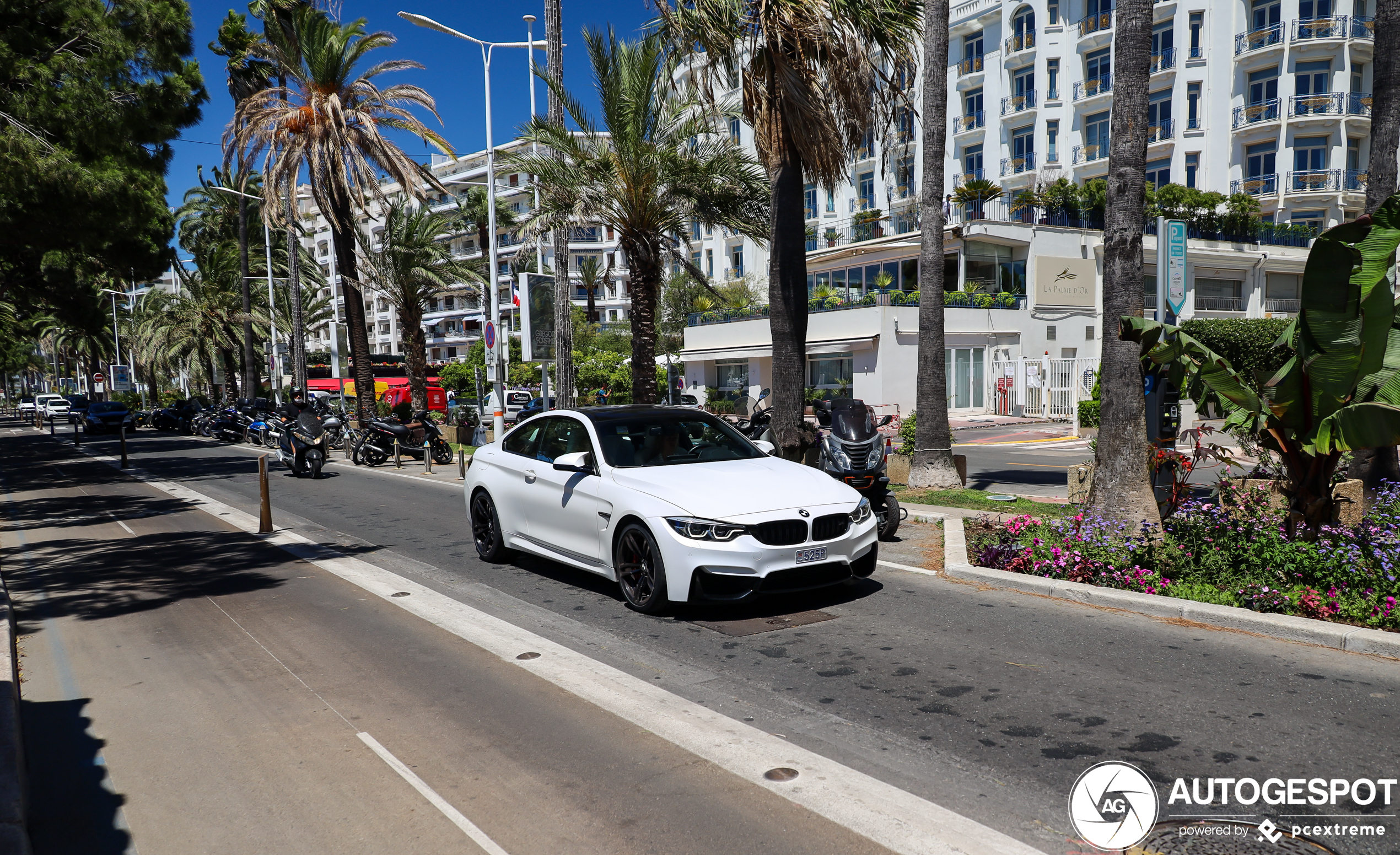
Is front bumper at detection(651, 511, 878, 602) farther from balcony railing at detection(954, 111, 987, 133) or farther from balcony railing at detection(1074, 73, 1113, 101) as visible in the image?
balcony railing at detection(954, 111, 987, 133)

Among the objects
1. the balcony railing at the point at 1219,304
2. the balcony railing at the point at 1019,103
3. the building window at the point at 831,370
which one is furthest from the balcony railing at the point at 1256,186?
the building window at the point at 831,370

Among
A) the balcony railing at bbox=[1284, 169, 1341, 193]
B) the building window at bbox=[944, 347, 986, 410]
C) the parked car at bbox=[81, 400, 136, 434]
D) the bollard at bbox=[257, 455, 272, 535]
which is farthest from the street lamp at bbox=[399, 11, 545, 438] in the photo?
the balcony railing at bbox=[1284, 169, 1341, 193]

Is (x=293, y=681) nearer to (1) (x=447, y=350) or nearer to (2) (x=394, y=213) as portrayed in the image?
(2) (x=394, y=213)

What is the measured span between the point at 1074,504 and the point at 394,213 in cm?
2659

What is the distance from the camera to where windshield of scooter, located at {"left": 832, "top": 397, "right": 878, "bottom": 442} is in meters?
9.83

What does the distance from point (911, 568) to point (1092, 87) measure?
45039 millimetres

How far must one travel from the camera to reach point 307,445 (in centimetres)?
1962

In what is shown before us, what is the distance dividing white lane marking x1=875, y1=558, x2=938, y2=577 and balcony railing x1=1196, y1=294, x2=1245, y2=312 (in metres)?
39.0

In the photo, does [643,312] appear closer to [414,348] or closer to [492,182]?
[492,182]

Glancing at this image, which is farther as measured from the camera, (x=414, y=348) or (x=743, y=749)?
(x=414, y=348)

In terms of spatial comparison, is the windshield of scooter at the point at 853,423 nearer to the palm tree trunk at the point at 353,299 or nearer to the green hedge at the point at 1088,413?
the green hedge at the point at 1088,413

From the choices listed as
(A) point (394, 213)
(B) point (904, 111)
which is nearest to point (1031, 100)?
(A) point (394, 213)

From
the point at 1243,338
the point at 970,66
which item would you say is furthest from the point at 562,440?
the point at 970,66

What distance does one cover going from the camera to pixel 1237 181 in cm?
4441
